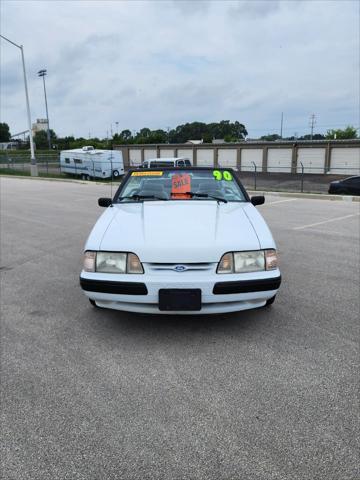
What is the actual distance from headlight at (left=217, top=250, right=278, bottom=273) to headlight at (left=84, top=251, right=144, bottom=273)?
2.18 feet

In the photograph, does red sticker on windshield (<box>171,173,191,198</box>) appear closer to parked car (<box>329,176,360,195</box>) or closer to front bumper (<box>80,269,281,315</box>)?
front bumper (<box>80,269,281,315</box>)

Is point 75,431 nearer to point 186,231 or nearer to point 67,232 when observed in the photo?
point 186,231

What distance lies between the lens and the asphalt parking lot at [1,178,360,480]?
2.10m

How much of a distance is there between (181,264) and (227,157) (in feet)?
168

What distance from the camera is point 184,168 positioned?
4.96 meters

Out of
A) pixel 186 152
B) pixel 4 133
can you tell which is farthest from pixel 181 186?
pixel 4 133

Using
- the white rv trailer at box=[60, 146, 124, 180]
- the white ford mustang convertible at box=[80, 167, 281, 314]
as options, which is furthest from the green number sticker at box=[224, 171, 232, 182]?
the white rv trailer at box=[60, 146, 124, 180]

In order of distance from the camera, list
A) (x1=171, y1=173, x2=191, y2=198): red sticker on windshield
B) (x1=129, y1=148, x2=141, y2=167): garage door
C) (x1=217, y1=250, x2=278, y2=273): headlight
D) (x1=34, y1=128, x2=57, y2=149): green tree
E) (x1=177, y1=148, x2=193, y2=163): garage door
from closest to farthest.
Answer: (x1=217, y1=250, x2=278, y2=273): headlight, (x1=171, y1=173, x2=191, y2=198): red sticker on windshield, (x1=177, y1=148, x2=193, y2=163): garage door, (x1=129, y1=148, x2=141, y2=167): garage door, (x1=34, y1=128, x2=57, y2=149): green tree

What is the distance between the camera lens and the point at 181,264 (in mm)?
3141

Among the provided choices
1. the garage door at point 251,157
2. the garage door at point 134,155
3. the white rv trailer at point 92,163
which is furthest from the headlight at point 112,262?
the garage door at point 134,155

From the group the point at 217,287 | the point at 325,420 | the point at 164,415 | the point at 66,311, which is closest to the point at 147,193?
the point at 66,311

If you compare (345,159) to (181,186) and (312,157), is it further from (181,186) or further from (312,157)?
(181,186)

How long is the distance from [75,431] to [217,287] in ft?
4.57

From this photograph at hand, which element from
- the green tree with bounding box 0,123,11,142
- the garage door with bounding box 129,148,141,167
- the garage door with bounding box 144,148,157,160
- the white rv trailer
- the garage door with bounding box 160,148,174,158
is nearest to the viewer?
the white rv trailer
